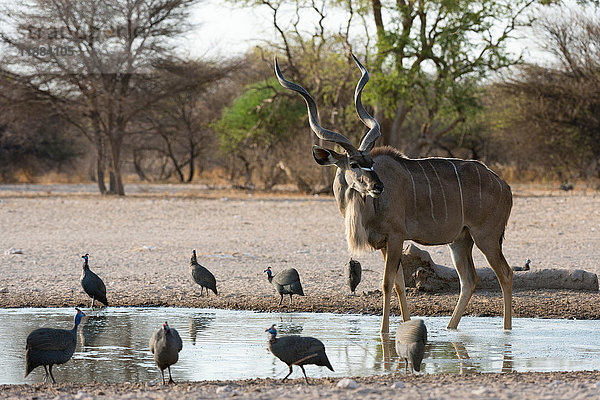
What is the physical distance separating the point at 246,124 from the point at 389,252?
2612cm

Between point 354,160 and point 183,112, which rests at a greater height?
point 183,112

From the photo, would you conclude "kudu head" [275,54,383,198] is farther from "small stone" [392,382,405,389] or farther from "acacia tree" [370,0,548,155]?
"acacia tree" [370,0,548,155]

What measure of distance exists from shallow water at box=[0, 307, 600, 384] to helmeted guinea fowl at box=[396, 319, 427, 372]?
0.73 ft

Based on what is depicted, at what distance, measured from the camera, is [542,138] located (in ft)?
103

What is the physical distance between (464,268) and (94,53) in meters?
19.9

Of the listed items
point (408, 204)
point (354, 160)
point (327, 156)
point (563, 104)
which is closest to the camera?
point (354, 160)

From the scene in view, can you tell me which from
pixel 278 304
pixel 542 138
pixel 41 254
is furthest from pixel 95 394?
pixel 542 138

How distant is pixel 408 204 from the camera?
7.83 metres

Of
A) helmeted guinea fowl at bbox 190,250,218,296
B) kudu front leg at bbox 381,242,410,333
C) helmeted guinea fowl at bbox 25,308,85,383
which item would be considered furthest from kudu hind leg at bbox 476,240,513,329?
helmeted guinea fowl at bbox 25,308,85,383

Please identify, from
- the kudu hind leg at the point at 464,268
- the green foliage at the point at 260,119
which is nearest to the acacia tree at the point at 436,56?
the green foliage at the point at 260,119

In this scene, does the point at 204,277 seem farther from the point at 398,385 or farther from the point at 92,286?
the point at 398,385

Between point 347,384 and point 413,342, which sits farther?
point 413,342

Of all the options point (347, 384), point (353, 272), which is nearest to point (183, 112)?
point (353, 272)

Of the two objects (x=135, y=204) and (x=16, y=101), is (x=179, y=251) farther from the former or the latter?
(x=16, y=101)
